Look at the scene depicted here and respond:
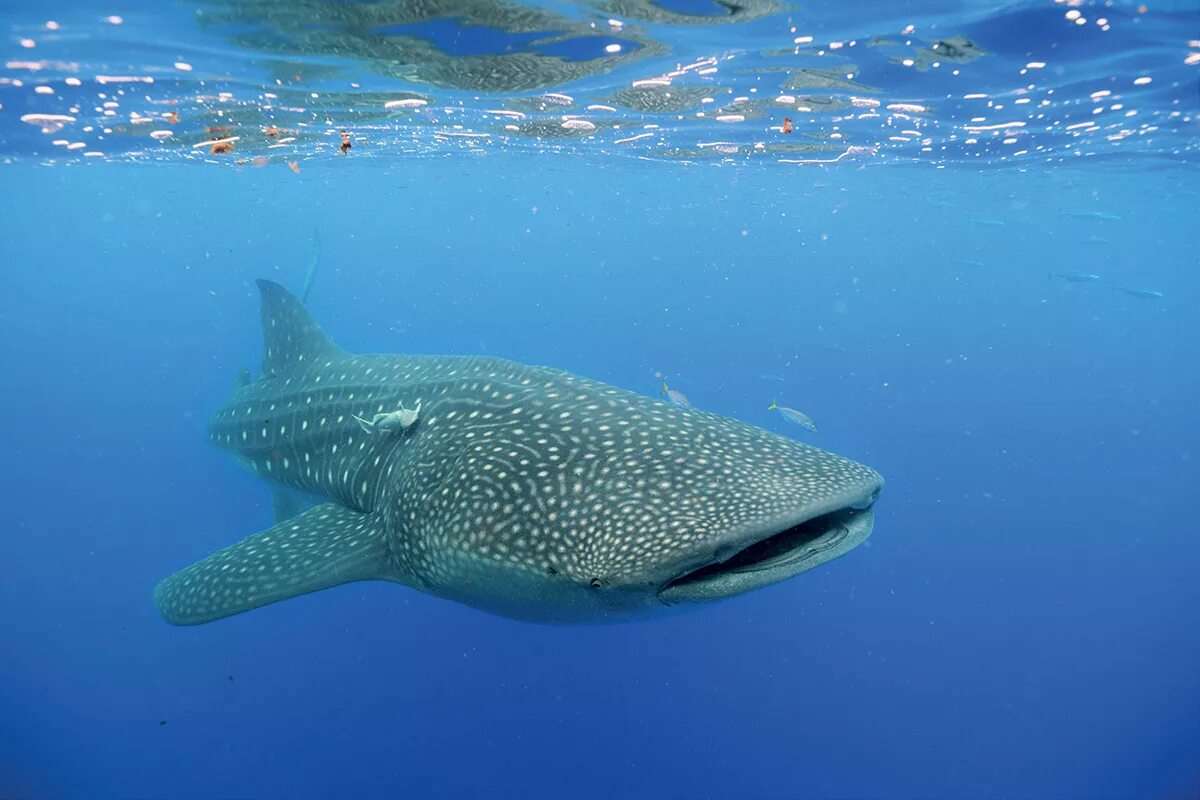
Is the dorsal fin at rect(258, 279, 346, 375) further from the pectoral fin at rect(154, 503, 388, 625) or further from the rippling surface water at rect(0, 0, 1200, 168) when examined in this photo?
the rippling surface water at rect(0, 0, 1200, 168)

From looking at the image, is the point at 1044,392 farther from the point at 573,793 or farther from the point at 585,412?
the point at 585,412

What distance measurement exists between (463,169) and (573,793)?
1166 inches

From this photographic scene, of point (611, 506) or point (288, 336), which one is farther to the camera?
point (288, 336)

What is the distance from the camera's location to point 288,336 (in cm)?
830

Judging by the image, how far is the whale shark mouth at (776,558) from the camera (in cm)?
312

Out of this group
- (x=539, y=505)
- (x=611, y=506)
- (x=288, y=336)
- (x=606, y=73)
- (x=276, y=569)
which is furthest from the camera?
(x=606, y=73)

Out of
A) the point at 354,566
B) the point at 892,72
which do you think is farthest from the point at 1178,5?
the point at 354,566

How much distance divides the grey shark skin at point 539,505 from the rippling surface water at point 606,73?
558 centimetres

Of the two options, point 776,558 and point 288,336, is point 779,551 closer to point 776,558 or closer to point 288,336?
point 776,558

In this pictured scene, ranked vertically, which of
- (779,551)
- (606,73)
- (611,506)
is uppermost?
(606,73)

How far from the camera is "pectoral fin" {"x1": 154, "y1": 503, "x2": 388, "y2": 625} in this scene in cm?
481

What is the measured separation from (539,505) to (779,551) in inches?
51.9

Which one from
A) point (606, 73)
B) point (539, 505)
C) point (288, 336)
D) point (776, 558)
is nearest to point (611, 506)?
point (539, 505)

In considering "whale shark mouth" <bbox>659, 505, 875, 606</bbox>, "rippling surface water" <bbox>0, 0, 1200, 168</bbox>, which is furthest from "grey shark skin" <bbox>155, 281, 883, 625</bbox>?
"rippling surface water" <bbox>0, 0, 1200, 168</bbox>
